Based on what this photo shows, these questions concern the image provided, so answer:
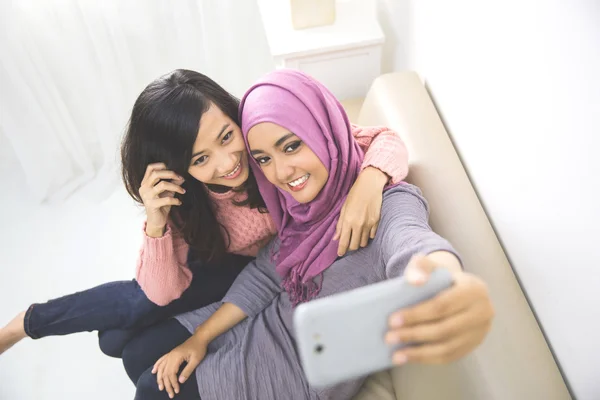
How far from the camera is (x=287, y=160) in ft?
3.31

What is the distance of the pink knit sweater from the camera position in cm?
115

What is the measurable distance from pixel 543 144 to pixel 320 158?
394 millimetres

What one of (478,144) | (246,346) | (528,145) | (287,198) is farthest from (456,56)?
(246,346)

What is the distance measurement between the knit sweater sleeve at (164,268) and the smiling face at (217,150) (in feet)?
0.67

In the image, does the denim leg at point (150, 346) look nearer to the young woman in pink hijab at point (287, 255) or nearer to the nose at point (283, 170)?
the young woman in pink hijab at point (287, 255)

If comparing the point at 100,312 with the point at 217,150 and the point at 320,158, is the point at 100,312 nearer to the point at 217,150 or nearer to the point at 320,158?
the point at 217,150

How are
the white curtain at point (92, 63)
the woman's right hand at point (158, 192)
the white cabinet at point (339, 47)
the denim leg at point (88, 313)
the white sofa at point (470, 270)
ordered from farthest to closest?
the white curtain at point (92, 63)
the white cabinet at point (339, 47)
the denim leg at point (88, 313)
the woman's right hand at point (158, 192)
the white sofa at point (470, 270)

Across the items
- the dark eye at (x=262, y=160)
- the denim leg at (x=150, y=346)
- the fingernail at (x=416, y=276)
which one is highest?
the fingernail at (x=416, y=276)

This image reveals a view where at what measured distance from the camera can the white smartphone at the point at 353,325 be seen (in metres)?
0.58

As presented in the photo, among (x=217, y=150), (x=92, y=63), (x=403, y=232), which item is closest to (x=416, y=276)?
(x=403, y=232)

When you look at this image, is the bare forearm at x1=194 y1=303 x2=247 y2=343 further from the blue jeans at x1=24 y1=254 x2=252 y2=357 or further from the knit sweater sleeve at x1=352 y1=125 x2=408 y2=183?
the knit sweater sleeve at x1=352 y1=125 x2=408 y2=183

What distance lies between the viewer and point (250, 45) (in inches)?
88.4

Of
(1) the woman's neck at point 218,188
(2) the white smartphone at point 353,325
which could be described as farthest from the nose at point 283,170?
(2) the white smartphone at point 353,325

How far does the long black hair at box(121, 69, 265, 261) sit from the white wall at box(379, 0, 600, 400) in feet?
1.71
